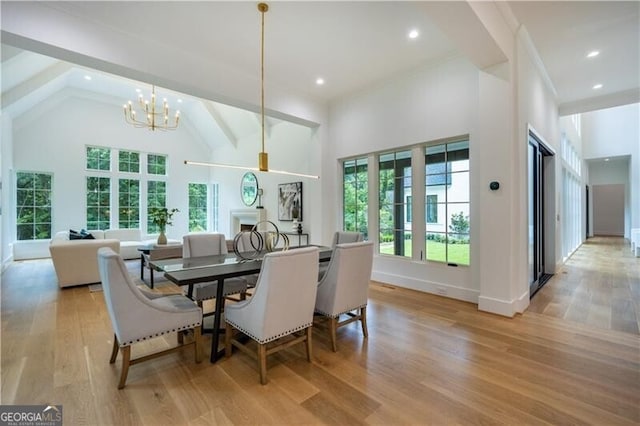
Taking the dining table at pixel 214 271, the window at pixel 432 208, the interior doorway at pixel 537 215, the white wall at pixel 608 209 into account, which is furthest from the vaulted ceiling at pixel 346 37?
the white wall at pixel 608 209

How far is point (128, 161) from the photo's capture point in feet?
28.1

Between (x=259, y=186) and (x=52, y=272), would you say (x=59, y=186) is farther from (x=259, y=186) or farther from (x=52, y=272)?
(x=259, y=186)

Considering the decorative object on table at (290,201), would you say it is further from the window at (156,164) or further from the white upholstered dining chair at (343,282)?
the window at (156,164)

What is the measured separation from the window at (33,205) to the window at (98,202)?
80 centimetres

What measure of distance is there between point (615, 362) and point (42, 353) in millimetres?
4706

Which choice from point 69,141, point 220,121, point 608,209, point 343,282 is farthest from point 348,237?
point 608,209

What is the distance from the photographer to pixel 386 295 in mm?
4129

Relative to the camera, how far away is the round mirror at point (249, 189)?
7773mm

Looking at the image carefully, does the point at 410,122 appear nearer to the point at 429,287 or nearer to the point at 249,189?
the point at 429,287

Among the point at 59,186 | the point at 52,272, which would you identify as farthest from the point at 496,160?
the point at 59,186

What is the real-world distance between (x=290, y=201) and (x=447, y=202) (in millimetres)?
3549

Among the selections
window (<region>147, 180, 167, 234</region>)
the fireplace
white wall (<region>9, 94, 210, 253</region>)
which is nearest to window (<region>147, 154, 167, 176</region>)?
white wall (<region>9, 94, 210, 253</region>)

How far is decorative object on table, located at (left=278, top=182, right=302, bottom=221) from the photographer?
6.42m

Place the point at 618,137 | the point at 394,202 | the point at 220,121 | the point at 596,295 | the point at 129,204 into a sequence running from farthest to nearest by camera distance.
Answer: the point at 618,137 → the point at 129,204 → the point at 220,121 → the point at 394,202 → the point at 596,295
